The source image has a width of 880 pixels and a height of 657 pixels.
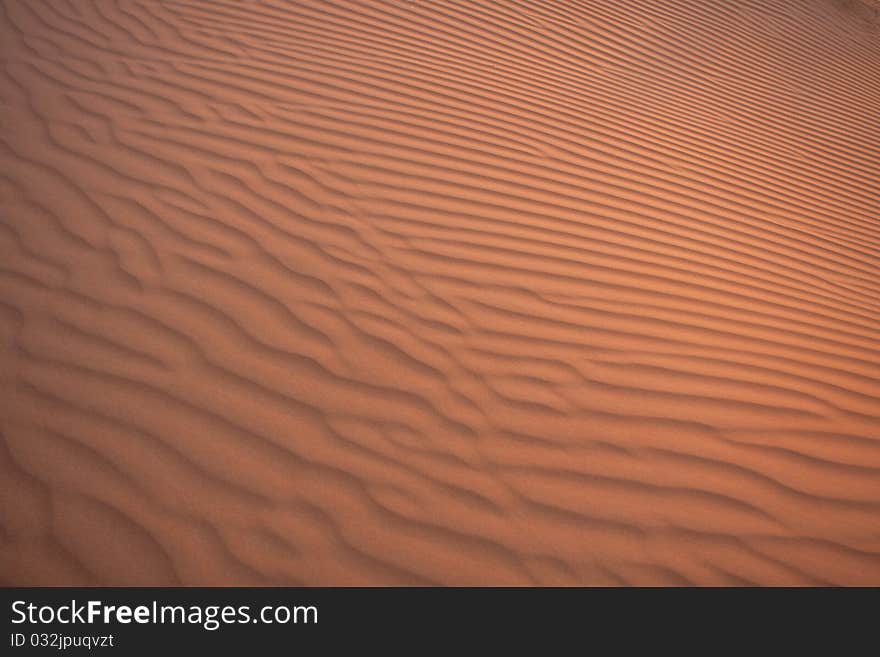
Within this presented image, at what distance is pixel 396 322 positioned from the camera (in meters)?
2.46

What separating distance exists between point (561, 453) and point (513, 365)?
17.3 inches

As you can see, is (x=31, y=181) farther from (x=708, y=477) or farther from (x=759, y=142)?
(x=759, y=142)

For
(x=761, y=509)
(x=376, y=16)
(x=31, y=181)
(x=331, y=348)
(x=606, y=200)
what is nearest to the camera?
(x=761, y=509)

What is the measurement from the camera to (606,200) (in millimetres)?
3488

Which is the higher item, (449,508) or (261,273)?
(261,273)

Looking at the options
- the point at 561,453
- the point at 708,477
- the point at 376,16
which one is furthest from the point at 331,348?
the point at 376,16

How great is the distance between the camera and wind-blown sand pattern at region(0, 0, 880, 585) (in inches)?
73.4

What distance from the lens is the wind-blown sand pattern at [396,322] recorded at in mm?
1864
